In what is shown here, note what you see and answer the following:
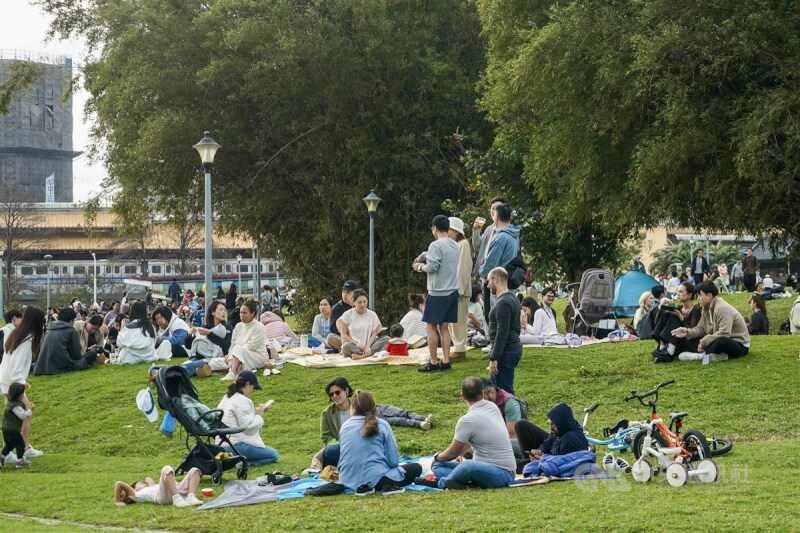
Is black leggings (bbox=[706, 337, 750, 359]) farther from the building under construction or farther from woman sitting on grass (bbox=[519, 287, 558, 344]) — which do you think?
the building under construction

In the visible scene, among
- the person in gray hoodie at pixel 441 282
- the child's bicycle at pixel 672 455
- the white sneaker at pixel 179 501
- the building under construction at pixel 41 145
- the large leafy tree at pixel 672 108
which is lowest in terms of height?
the white sneaker at pixel 179 501

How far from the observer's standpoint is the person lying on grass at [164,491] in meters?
11.4

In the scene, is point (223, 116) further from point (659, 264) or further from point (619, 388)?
point (659, 264)

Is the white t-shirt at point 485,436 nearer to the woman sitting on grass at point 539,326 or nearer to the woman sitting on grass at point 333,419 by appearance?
the woman sitting on grass at point 333,419

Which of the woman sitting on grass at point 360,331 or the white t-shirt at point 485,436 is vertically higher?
the woman sitting on grass at point 360,331

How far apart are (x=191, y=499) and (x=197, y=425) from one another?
1612 mm

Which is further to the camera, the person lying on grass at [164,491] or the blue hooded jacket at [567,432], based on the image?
the blue hooded jacket at [567,432]

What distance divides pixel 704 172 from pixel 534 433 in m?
11.6

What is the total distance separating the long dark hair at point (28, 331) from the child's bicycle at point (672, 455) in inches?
341

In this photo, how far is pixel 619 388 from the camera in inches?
668

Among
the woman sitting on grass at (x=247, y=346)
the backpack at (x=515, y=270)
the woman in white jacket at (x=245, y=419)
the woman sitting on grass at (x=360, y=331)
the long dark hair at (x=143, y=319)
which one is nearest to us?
the woman in white jacket at (x=245, y=419)

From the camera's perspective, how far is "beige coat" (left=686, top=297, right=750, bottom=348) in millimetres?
17391

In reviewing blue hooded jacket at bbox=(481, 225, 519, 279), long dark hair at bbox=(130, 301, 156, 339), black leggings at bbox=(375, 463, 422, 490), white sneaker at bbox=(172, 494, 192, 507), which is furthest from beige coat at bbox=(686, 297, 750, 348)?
long dark hair at bbox=(130, 301, 156, 339)

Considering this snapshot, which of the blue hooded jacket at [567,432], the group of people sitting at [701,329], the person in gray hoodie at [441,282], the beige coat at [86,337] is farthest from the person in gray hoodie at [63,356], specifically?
the blue hooded jacket at [567,432]
